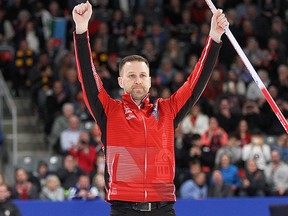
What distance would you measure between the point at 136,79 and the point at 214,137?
9745 millimetres

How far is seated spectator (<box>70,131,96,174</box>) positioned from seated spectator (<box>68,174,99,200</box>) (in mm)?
1122

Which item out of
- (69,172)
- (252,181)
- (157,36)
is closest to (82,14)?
(69,172)

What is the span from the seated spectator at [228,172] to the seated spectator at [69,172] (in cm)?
230

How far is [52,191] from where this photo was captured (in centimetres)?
1383

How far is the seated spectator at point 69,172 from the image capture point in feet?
46.1

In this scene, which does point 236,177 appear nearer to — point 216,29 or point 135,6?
point 135,6

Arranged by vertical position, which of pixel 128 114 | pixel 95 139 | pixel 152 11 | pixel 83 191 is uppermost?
pixel 152 11

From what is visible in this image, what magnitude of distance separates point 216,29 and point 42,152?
1092cm

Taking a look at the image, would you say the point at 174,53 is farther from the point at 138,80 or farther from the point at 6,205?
the point at 138,80

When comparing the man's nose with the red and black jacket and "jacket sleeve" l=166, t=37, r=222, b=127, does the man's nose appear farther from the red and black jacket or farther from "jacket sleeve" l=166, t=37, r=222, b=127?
"jacket sleeve" l=166, t=37, r=222, b=127

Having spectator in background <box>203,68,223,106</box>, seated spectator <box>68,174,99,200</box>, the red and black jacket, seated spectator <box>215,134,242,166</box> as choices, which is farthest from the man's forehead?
spectator in background <box>203,68,223,106</box>

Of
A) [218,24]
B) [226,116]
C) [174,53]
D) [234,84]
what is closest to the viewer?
[218,24]

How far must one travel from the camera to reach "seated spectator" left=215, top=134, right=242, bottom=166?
49.1 ft

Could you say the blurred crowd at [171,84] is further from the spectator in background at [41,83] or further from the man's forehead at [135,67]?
the man's forehead at [135,67]
